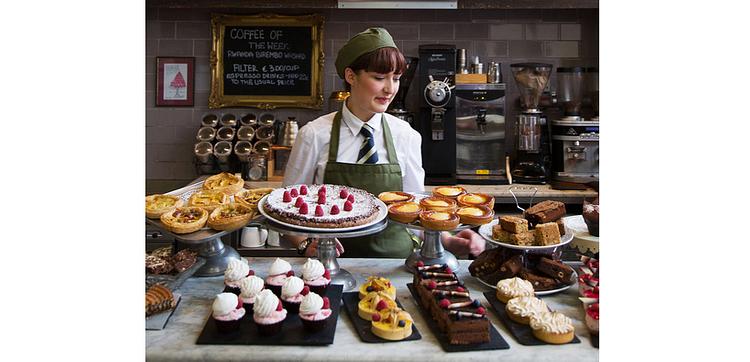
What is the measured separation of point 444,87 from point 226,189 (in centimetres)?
206

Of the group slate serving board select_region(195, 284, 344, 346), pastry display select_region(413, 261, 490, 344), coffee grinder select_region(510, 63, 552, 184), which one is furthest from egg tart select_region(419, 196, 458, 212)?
coffee grinder select_region(510, 63, 552, 184)

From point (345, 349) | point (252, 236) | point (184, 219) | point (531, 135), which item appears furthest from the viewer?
point (531, 135)

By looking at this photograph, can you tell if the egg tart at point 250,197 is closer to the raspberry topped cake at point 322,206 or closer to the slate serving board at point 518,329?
the raspberry topped cake at point 322,206

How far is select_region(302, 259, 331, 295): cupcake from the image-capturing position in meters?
1.69

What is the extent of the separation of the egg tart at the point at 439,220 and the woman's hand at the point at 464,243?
0.45 meters

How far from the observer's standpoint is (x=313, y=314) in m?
1.47

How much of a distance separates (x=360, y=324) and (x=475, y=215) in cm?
57

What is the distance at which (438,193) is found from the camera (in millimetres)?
2158

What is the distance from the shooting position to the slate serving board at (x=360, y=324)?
4.75 ft

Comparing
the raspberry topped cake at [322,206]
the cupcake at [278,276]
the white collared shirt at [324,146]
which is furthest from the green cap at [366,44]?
the cupcake at [278,276]

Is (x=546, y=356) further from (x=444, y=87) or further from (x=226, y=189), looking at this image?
(x=444, y=87)

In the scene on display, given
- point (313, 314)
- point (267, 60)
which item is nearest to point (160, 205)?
point (313, 314)

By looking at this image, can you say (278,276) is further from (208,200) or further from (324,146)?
(324,146)

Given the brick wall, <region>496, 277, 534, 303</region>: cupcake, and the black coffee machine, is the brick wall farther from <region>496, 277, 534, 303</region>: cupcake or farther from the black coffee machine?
<region>496, 277, 534, 303</region>: cupcake
